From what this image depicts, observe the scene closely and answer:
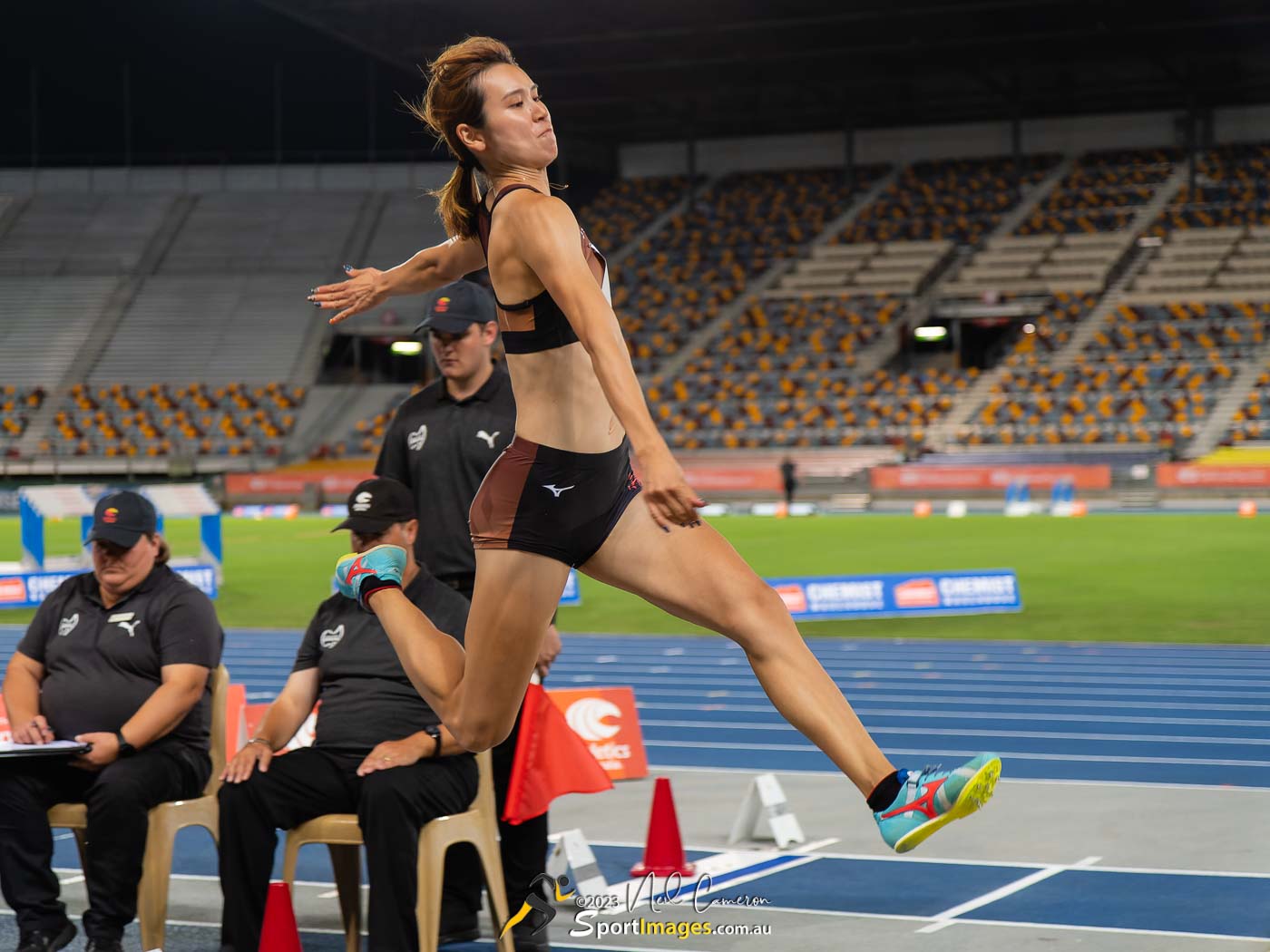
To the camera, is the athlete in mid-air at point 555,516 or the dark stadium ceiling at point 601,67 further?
the dark stadium ceiling at point 601,67

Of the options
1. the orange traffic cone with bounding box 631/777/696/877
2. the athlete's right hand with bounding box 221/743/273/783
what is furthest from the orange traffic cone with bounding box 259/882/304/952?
the orange traffic cone with bounding box 631/777/696/877

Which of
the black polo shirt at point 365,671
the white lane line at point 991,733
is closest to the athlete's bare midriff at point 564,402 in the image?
the black polo shirt at point 365,671

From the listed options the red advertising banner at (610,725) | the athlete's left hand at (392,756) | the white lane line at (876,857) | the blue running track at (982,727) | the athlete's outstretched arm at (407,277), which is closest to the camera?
the athlete's outstretched arm at (407,277)

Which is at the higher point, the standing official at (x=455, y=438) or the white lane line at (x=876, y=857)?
the standing official at (x=455, y=438)

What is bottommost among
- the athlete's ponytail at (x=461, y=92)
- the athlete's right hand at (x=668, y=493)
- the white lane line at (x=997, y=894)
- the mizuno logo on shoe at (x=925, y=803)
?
the white lane line at (x=997, y=894)

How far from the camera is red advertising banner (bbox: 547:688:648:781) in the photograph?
7.50 metres

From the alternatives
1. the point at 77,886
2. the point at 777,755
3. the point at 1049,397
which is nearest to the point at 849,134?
the point at 1049,397

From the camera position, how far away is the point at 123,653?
534 cm

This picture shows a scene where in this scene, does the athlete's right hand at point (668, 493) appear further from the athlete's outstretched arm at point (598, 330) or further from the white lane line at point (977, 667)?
the white lane line at point (977, 667)

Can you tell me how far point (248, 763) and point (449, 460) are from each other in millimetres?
1225

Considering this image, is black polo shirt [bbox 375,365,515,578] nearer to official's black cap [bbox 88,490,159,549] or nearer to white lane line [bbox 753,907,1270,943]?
official's black cap [bbox 88,490,159,549]

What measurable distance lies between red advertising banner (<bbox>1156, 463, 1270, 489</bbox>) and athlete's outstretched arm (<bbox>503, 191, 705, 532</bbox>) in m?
29.8

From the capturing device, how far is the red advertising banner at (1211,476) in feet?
101

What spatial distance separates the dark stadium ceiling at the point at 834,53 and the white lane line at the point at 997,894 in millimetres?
30481
